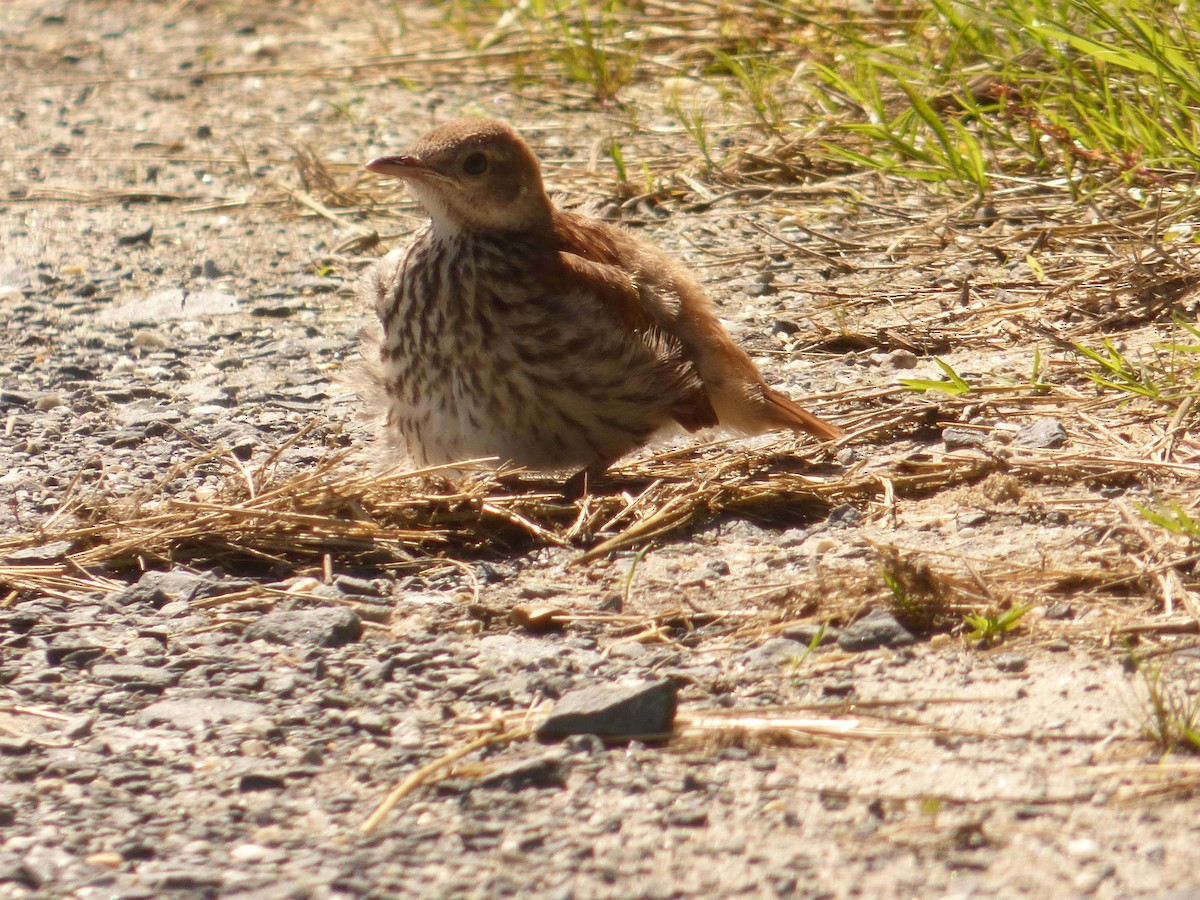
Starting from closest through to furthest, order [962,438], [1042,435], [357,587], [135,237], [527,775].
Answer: [527,775] → [357,587] → [1042,435] → [962,438] → [135,237]

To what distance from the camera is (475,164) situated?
4160mm

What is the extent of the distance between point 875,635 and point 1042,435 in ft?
3.72

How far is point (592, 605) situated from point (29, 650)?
44.2 inches

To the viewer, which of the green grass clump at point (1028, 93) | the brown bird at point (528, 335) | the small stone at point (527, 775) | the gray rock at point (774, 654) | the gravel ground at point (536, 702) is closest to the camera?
the gravel ground at point (536, 702)

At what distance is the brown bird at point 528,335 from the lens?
392cm

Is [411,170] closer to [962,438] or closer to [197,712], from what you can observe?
[962,438]

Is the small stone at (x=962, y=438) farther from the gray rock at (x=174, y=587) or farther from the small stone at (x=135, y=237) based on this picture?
the small stone at (x=135, y=237)

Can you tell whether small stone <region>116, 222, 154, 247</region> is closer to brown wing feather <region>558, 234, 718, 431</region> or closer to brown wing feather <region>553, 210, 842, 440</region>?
brown wing feather <region>553, 210, 842, 440</region>

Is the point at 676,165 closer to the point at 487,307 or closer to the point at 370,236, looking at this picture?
the point at 370,236

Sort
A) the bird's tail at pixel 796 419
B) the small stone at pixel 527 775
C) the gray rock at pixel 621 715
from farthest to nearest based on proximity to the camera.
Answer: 1. the bird's tail at pixel 796 419
2. the gray rock at pixel 621 715
3. the small stone at pixel 527 775

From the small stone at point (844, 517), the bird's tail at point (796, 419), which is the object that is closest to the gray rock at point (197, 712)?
the small stone at point (844, 517)

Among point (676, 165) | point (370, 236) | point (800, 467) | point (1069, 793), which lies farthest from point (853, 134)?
point (1069, 793)

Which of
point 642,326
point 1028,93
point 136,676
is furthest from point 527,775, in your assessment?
point 1028,93

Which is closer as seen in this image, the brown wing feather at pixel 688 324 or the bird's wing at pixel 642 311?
the bird's wing at pixel 642 311
